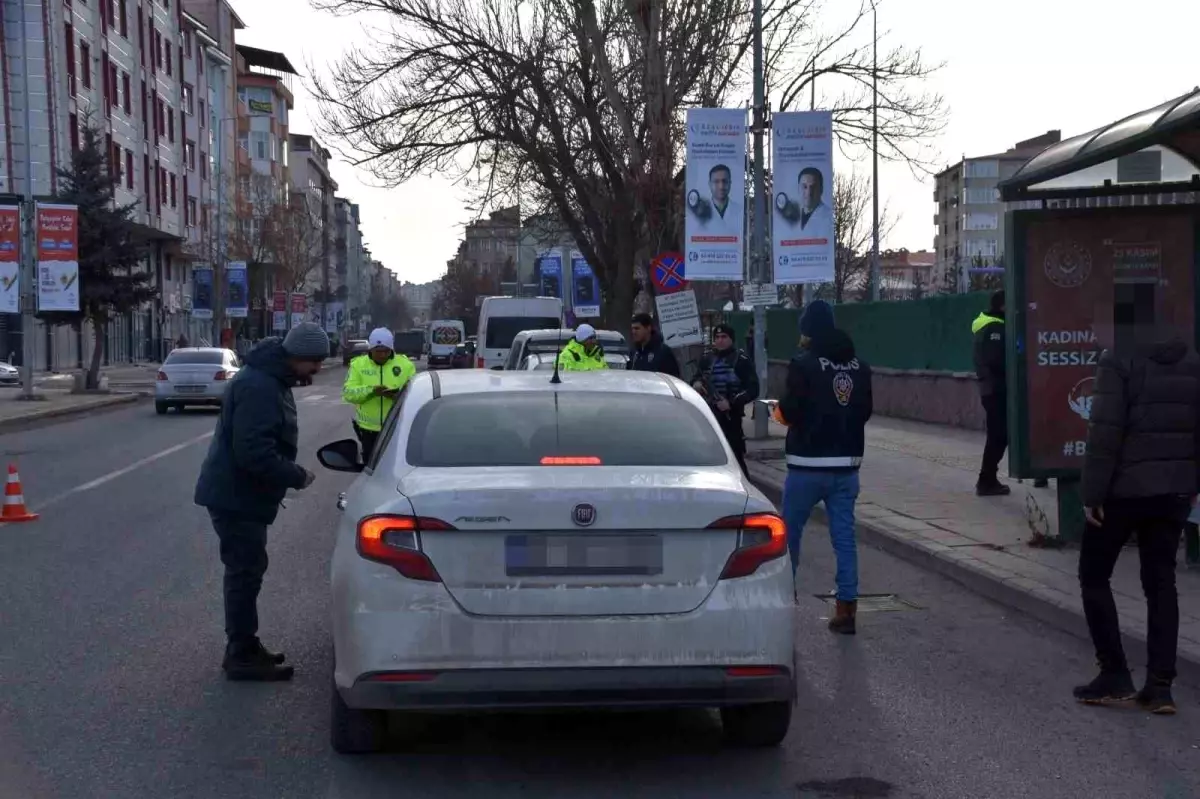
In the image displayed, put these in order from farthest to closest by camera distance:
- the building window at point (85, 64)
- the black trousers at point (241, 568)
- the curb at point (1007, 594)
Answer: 1. the building window at point (85, 64)
2. the curb at point (1007, 594)
3. the black trousers at point (241, 568)

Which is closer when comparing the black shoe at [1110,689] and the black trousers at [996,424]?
the black shoe at [1110,689]

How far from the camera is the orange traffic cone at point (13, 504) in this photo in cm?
1288

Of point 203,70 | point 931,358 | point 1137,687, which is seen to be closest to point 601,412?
point 1137,687

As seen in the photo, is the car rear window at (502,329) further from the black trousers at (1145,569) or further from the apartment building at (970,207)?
the apartment building at (970,207)

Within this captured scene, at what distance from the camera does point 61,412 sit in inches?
1187

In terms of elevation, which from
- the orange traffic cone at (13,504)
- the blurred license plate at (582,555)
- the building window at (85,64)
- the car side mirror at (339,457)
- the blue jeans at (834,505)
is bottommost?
the orange traffic cone at (13,504)

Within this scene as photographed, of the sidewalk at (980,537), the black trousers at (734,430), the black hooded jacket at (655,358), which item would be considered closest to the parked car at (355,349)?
the black hooded jacket at (655,358)

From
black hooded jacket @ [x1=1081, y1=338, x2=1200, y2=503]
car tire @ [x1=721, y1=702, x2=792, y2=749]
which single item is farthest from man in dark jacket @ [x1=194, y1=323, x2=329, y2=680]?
black hooded jacket @ [x1=1081, y1=338, x2=1200, y2=503]

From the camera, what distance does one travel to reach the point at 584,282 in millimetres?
48250

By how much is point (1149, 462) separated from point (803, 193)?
1306 centimetres

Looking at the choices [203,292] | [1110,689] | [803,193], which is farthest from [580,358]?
[203,292]

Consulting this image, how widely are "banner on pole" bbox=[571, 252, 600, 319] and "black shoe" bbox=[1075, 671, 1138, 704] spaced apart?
41.2 metres

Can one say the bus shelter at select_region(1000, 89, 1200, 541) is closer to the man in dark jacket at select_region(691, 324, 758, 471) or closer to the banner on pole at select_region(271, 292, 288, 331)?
the man in dark jacket at select_region(691, 324, 758, 471)

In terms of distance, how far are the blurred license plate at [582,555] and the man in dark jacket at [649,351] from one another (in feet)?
32.1
